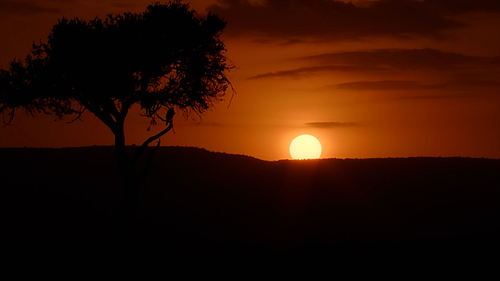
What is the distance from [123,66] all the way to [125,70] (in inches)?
8.3

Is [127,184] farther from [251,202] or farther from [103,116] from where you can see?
[251,202]

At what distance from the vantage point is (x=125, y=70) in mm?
32156

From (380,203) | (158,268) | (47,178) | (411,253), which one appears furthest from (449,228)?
(47,178)

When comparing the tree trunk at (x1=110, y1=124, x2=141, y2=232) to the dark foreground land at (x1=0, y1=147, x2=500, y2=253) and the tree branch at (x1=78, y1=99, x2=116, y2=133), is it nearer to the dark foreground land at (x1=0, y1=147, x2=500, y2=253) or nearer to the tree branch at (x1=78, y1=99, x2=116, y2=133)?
the tree branch at (x1=78, y1=99, x2=116, y2=133)

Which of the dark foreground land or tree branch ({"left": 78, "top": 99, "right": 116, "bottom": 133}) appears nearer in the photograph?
tree branch ({"left": 78, "top": 99, "right": 116, "bottom": 133})

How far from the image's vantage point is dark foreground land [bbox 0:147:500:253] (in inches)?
1388

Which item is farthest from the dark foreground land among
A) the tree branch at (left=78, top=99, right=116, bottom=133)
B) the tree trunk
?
the tree branch at (left=78, top=99, right=116, bottom=133)

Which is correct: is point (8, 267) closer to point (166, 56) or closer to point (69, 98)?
point (69, 98)

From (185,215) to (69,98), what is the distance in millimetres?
12504

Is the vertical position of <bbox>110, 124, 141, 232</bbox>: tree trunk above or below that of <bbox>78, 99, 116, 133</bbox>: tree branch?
below

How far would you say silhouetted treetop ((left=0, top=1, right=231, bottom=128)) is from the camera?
31.8 meters

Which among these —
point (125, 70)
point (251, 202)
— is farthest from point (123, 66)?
point (251, 202)

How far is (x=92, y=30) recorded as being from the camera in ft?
106

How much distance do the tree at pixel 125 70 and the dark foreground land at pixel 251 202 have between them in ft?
20.7
